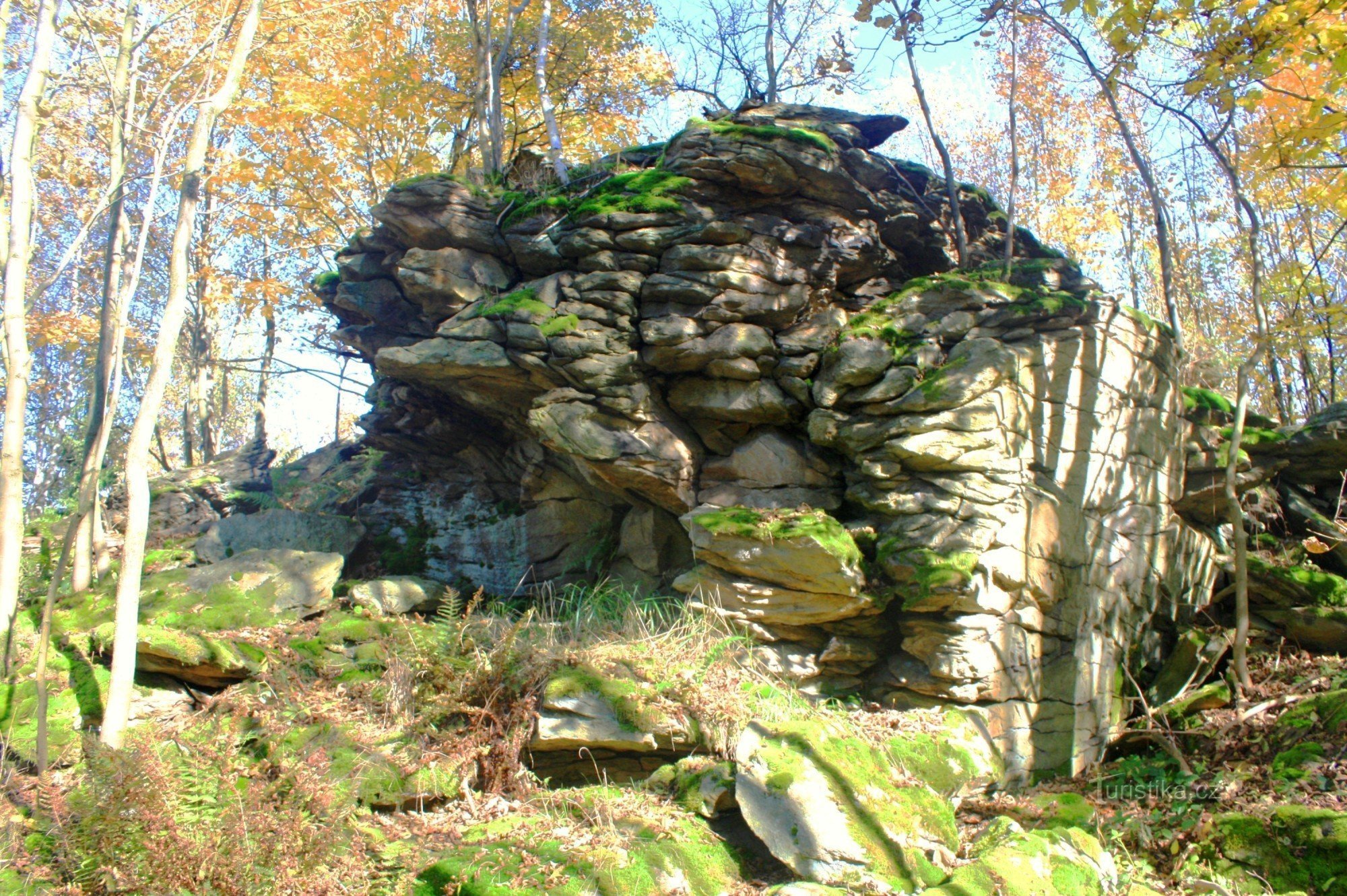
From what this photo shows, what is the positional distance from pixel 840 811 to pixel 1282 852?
9.60ft

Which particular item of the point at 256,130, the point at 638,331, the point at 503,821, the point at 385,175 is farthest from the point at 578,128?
the point at 503,821

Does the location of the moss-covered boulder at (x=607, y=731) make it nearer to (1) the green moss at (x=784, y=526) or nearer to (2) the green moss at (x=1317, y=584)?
(1) the green moss at (x=784, y=526)

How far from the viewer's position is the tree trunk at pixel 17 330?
623 centimetres

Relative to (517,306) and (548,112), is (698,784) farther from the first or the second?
(548,112)

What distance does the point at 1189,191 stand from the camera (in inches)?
617

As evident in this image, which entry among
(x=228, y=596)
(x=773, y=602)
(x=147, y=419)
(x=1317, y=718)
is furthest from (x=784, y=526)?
(x=228, y=596)

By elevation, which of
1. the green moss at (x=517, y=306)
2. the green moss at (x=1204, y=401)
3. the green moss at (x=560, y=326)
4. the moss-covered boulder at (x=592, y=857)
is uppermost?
the green moss at (x=517, y=306)

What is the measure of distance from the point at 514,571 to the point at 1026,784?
6.03 metres

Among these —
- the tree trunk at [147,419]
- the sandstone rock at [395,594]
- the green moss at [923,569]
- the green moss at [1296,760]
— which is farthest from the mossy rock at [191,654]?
the green moss at [1296,760]

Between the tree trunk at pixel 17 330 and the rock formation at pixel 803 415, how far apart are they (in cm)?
330

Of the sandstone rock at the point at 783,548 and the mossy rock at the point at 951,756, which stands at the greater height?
the sandstone rock at the point at 783,548

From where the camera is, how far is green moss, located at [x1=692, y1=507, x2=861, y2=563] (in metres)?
7.44

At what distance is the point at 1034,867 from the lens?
4668 mm

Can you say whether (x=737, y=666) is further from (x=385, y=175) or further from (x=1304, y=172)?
(x=385, y=175)
